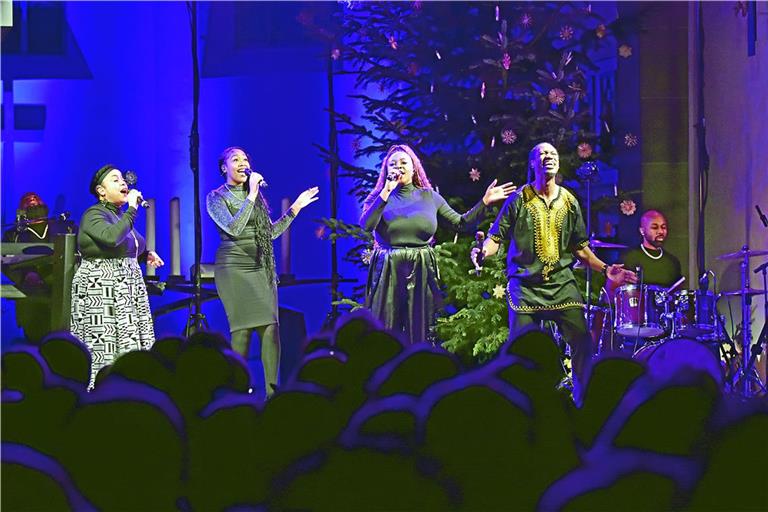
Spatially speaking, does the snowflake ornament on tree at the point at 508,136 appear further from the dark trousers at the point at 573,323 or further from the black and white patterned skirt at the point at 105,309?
the black and white patterned skirt at the point at 105,309

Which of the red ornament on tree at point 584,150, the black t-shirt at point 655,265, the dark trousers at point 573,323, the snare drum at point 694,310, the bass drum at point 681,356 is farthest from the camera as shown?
the red ornament on tree at point 584,150

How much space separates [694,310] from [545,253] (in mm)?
1583

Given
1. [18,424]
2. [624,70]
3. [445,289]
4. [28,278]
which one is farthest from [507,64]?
[18,424]

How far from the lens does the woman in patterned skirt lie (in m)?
5.27

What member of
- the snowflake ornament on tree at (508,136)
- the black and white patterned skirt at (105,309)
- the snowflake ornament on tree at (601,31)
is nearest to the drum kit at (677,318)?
the snowflake ornament on tree at (508,136)

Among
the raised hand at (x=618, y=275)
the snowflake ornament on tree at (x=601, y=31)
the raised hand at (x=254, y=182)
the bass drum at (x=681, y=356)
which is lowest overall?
the bass drum at (x=681, y=356)

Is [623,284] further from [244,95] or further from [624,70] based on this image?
[244,95]

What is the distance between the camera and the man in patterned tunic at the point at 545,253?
5098 mm

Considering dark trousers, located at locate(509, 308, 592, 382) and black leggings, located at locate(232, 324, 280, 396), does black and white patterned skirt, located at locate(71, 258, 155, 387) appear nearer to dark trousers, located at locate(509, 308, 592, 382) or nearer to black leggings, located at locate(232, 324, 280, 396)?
black leggings, located at locate(232, 324, 280, 396)

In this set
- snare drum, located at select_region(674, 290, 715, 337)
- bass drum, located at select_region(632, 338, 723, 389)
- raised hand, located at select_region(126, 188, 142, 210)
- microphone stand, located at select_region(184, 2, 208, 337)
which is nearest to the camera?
bass drum, located at select_region(632, 338, 723, 389)

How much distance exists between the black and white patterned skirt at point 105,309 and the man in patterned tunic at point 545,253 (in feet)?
5.31

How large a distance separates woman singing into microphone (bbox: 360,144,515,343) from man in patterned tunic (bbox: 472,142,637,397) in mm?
326

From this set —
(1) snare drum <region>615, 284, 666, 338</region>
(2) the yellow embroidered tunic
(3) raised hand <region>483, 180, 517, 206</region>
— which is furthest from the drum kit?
(3) raised hand <region>483, 180, 517, 206</region>

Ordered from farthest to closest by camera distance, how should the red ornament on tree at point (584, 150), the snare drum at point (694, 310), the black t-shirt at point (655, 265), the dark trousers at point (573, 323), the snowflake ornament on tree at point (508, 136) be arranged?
the snowflake ornament on tree at point (508, 136)
the red ornament on tree at point (584, 150)
the black t-shirt at point (655, 265)
the snare drum at point (694, 310)
the dark trousers at point (573, 323)
